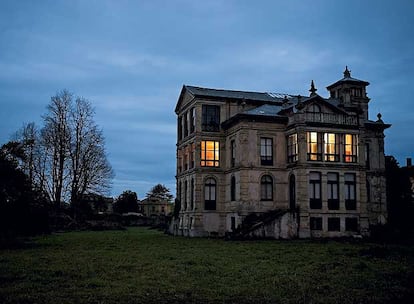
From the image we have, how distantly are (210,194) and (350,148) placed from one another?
13.2 meters

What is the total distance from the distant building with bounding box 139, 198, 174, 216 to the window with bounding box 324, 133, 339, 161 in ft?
356

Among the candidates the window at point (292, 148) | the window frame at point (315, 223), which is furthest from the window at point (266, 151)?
the window frame at point (315, 223)

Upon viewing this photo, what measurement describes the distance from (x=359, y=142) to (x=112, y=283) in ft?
103

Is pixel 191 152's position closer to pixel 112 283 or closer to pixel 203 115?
pixel 203 115

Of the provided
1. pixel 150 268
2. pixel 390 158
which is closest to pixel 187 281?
pixel 150 268

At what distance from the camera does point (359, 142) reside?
3975cm

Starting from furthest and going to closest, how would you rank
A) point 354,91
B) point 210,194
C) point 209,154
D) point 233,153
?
point 354,91 < point 209,154 < point 210,194 < point 233,153

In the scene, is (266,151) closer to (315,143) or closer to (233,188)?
(315,143)

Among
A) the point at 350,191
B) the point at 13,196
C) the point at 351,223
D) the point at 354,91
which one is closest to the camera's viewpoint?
the point at 13,196

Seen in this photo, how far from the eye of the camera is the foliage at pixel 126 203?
345 ft

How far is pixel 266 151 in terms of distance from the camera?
4084 centimetres

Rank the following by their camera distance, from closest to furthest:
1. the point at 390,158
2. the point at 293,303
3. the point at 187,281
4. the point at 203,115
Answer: the point at 293,303 → the point at 187,281 → the point at 203,115 → the point at 390,158

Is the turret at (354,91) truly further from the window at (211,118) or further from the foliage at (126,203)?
the foliage at (126,203)

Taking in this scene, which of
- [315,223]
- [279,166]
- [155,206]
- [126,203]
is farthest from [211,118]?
[155,206]
